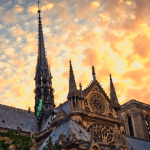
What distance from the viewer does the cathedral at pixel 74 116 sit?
2756 centimetres

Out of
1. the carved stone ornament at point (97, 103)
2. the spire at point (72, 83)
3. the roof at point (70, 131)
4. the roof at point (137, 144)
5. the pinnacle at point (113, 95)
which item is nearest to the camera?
the roof at point (70, 131)

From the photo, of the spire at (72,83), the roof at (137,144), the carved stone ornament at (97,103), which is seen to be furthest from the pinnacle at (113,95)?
the roof at (137,144)

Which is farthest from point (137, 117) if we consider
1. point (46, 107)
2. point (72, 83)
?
point (72, 83)

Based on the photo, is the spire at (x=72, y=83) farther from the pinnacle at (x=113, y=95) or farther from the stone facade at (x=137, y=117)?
the stone facade at (x=137, y=117)

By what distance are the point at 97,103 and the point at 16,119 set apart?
13625mm

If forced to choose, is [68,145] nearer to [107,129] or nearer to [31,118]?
[107,129]

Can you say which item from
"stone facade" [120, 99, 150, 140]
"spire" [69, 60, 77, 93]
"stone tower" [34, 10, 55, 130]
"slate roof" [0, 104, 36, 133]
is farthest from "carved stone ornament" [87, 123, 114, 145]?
"stone facade" [120, 99, 150, 140]

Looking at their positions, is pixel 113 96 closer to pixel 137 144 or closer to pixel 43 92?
pixel 137 144

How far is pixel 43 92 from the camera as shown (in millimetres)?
51594

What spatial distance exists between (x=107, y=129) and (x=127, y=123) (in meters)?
24.2

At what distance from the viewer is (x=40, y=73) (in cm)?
5394

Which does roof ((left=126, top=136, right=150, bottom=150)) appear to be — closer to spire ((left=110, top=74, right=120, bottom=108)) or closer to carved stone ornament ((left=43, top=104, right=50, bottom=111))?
spire ((left=110, top=74, right=120, bottom=108))

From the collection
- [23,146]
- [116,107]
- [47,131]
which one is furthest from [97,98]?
[23,146]

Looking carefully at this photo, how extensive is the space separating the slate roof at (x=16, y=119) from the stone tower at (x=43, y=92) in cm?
138
